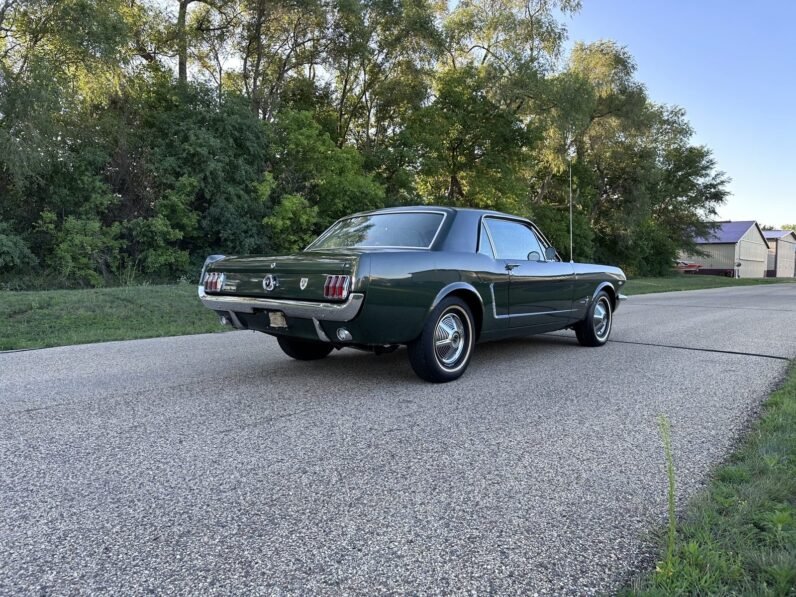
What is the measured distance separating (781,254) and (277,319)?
102 m

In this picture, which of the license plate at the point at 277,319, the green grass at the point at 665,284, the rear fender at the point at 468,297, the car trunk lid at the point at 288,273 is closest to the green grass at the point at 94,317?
the car trunk lid at the point at 288,273

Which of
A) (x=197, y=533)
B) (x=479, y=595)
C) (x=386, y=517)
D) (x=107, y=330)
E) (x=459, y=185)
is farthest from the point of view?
(x=459, y=185)

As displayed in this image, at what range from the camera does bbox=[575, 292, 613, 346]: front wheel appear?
7.08 meters

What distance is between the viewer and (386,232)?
5.38 m

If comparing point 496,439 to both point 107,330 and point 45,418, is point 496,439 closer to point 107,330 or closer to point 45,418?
point 45,418

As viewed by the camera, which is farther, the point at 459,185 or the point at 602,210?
the point at 602,210

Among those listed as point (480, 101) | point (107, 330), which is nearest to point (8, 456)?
point (107, 330)

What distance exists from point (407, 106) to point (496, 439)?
86.4 feet

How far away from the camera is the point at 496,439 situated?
3.47 metres

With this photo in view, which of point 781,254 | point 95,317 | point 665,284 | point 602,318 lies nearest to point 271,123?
point 95,317

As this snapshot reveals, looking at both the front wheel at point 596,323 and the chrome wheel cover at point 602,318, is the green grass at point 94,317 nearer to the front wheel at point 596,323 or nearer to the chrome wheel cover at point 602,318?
the front wheel at point 596,323

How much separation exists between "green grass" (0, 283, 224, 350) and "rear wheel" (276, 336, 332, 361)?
125 inches

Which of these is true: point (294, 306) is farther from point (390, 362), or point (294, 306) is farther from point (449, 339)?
point (390, 362)

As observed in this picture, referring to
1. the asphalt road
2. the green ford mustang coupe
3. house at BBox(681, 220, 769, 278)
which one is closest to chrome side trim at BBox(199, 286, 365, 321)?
the green ford mustang coupe
